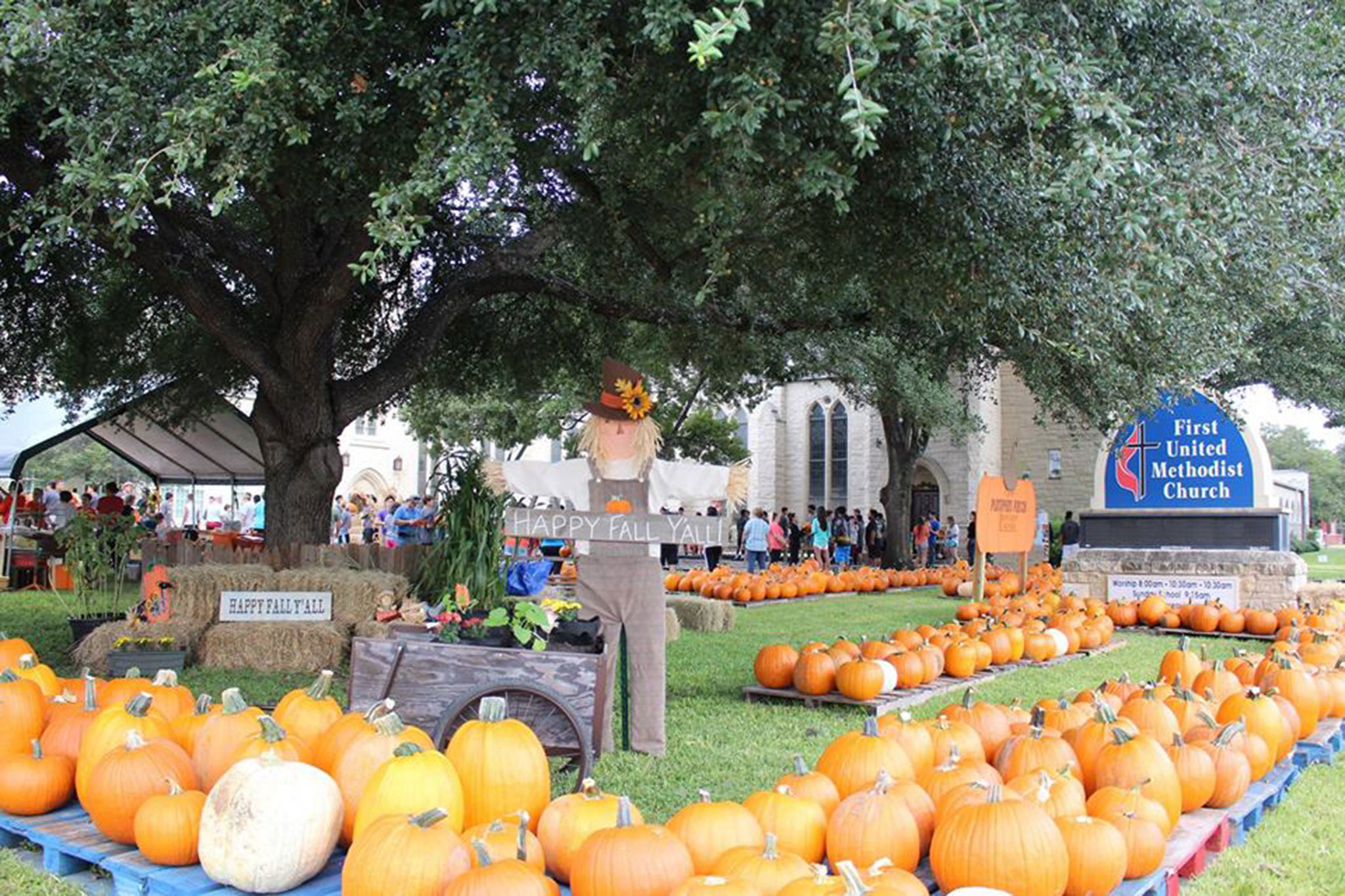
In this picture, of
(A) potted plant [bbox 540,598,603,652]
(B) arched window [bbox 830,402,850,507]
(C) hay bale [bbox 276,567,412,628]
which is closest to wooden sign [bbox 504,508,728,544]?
(A) potted plant [bbox 540,598,603,652]

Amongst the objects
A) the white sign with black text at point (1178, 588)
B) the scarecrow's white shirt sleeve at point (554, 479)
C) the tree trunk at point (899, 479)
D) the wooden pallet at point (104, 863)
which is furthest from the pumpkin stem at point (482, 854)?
the tree trunk at point (899, 479)

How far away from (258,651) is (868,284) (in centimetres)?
614

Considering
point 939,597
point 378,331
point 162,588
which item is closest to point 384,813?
point 162,588

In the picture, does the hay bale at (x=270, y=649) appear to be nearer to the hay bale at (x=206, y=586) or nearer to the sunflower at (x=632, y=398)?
the hay bale at (x=206, y=586)

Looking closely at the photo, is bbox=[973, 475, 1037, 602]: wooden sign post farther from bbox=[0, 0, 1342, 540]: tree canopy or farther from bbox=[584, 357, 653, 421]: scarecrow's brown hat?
bbox=[584, 357, 653, 421]: scarecrow's brown hat

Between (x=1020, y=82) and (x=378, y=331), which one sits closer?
(x=1020, y=82)

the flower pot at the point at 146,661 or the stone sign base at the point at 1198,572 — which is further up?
the stone sign base at the point at 1198,572

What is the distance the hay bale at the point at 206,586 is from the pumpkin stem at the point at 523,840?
725 cm

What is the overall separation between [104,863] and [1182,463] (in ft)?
45.1

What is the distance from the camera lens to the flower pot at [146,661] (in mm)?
8133

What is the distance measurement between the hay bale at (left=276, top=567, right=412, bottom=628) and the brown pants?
412cm

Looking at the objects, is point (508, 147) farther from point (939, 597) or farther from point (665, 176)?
point (939, 597)

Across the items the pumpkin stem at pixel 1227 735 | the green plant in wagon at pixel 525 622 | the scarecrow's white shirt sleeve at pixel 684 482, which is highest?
the scarecrow's white shirt sleeve at pixel 684 482

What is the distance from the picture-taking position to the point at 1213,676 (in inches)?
255
